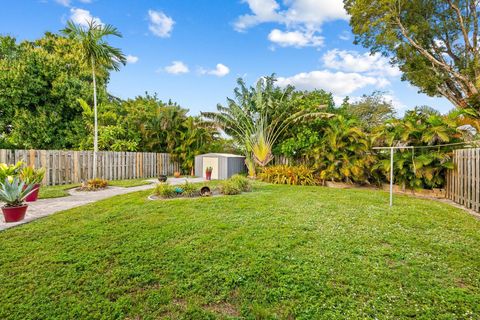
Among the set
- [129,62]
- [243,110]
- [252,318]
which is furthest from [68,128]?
[252,318]

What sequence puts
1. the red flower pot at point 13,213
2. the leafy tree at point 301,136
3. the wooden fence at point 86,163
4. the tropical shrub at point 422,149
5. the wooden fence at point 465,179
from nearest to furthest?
the red flower pot at point 13,213, the wooden fence at point 465,179, the tropical shrub at point 422,149, the wooden fence at point 86,163, the leafy tree at point 301,136

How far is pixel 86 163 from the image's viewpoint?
35.4ft

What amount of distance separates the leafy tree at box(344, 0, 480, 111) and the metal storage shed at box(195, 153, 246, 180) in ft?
34.0

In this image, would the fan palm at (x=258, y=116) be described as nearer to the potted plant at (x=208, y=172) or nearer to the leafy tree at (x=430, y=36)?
the potted plant at (x=208, y=172)

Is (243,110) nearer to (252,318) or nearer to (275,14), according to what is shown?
(275,14)

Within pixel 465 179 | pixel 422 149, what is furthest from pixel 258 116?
pixel 465 179

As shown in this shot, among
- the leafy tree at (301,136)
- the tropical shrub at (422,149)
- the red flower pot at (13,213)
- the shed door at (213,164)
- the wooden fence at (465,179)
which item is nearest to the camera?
the red flower pot at (13,213)

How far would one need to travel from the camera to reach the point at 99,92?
Answer: 15.4 metres

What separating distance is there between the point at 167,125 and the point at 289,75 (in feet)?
26.2

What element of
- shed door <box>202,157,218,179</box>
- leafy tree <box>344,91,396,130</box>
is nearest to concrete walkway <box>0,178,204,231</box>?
shed door <box>202,157,218,179</box>

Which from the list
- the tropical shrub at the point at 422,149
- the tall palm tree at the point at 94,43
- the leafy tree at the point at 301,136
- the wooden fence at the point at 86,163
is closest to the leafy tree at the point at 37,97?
the tall palm tree at the point at 94,43

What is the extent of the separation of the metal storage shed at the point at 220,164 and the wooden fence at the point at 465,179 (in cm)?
902

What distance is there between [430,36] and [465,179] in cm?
1199

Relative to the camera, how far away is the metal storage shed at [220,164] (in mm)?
12695
